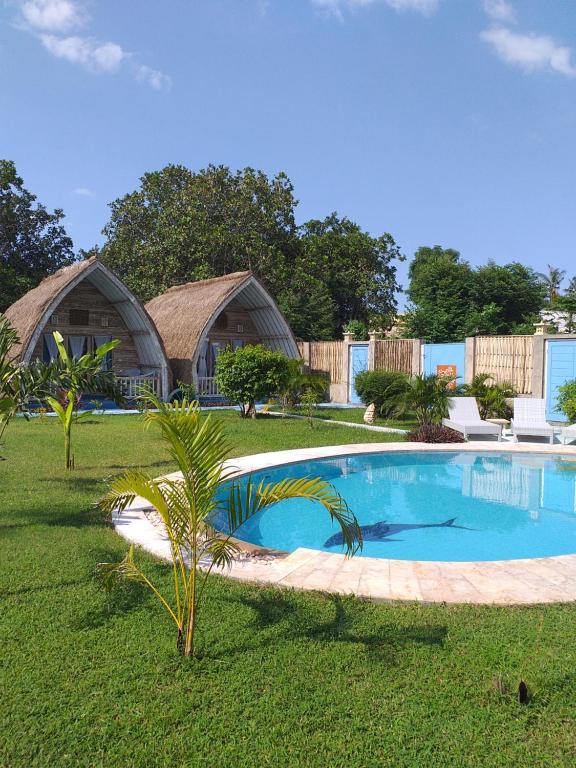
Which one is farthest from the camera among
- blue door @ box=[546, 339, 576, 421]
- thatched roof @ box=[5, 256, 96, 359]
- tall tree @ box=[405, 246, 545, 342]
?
tall tree @ box=[405, 246, 545, 342]

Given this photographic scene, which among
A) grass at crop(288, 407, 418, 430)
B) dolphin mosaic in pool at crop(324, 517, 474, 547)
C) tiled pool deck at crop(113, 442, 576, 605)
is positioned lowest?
dolphin mosaic in pool at crop(324, 517, 474, 547)

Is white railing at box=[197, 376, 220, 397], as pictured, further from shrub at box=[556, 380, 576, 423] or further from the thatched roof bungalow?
shrub at box=[556, 380, 576, 423]

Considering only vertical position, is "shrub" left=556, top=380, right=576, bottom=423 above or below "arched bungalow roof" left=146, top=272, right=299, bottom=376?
below

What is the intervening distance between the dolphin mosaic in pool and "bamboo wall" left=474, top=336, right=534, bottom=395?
31.5ft

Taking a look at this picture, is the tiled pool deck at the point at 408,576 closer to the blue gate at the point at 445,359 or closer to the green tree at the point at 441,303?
the blue gate at the point at 445,359

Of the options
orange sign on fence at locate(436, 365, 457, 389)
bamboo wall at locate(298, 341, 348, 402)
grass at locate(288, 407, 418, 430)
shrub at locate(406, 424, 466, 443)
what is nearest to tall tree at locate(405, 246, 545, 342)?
bamboo wall at locate(298, 341, 348, 402)

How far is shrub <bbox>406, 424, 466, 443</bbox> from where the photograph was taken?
12.6 metres

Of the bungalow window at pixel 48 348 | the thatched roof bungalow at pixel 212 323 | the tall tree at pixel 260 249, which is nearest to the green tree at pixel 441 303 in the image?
the tall tree at pixel 260 249

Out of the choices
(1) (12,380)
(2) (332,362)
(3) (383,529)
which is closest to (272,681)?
(3) (383,529)

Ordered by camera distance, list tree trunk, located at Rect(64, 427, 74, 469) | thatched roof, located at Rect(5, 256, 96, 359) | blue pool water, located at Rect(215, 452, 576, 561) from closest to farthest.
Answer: blue pool water, located at Rect(215, 452, 576, 561), tree trunk, located at Rect(64, 427, 74, 469), thatched roof, located at Rect(5, 256, 96, 359)

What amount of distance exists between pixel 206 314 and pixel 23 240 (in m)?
17.8

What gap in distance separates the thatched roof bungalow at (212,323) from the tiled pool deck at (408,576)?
45.8ft

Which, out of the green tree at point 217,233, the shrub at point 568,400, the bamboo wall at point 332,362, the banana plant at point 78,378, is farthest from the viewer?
the green tree at point 217,233

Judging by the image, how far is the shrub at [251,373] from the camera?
50.6 ft
